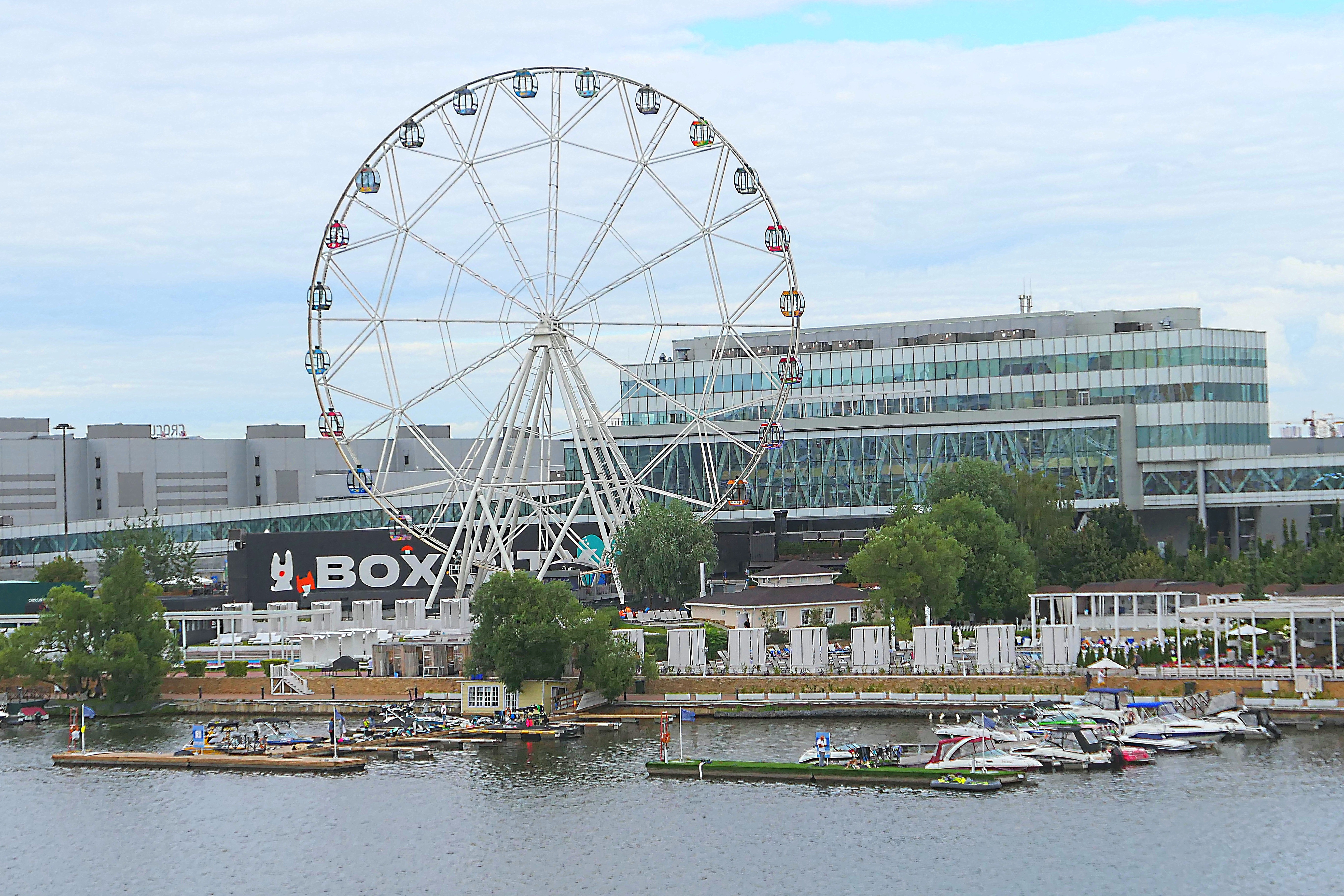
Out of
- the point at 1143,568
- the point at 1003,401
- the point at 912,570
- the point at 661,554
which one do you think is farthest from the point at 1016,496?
the point at 912,570

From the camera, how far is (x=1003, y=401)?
11944 centimetres

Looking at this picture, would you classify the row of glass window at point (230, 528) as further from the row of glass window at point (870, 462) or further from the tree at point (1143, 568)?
the tree at point (1143, 568)

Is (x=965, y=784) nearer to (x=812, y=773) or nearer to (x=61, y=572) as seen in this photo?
(x=812, y=773)

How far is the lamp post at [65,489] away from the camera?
14012cm

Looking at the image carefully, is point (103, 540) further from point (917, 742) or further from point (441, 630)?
point (917, 742)

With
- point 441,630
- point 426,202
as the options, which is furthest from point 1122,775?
point 426,202

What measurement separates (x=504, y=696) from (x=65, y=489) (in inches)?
3701

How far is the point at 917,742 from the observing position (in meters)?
61.9

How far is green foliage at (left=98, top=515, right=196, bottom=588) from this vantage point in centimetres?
12975

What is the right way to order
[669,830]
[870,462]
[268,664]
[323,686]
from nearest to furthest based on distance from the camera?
1. [669,830]
2. [323,686]
3. [268,664]
4. [870,462]

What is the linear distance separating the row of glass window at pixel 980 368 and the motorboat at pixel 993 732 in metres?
54.3

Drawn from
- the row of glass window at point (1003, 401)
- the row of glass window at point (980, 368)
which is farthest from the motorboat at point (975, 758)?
the row of glass window at point (980, 368)

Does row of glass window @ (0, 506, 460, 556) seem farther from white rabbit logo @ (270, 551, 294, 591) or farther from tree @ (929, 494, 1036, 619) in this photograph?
tree @ (929, 494, 1036, 619)

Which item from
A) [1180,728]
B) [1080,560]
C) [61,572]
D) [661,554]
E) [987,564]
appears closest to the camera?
[1180,728]
